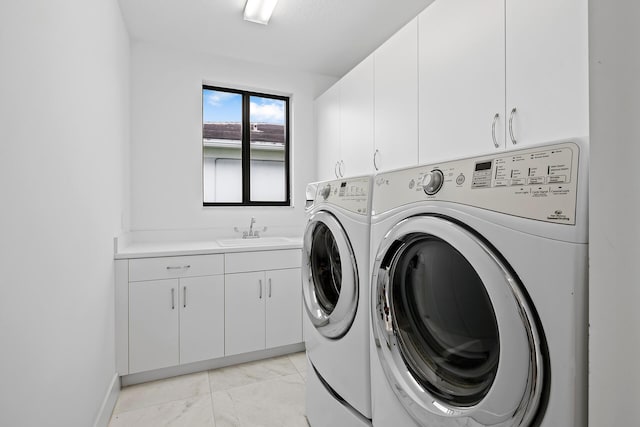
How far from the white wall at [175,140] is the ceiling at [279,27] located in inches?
4.9

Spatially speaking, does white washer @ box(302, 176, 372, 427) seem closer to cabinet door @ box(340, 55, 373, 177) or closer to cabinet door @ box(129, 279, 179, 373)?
cabinet door @ box(340, 55, 373, 177)

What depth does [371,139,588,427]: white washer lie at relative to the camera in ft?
1.86

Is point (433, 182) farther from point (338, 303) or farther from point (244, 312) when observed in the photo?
point (244, 312)

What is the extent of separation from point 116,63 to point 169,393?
2127 millimetres

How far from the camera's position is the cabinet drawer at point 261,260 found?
2295 millimetres

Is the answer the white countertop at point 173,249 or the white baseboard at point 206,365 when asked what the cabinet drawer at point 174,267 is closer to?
the white countertop at point 173,249

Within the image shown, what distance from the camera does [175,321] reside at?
6.96 feet

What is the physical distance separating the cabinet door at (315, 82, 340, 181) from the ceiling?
37 centimetres

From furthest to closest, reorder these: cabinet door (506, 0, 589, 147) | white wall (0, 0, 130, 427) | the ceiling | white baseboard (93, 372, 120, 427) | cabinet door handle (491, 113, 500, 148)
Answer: the ceiling
white baseboard (93, 372, 120, 427)
cabinet door handle (491, 113, 500, 148)
cabinet door (506, 0, 589, 147)
white wall (0, 0, 130, 427)

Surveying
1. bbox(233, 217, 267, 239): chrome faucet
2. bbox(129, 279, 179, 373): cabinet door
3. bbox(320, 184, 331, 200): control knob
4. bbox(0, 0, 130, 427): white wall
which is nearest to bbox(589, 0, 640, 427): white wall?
bbox(320, 184, 331, 200): control knob

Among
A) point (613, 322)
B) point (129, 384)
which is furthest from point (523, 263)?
point (129, 384)

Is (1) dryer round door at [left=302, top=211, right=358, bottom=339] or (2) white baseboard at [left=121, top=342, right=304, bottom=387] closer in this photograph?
(1) dryer round door at [left=302, top=211, right=358, bottom=339]

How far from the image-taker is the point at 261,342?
2367 millimetres

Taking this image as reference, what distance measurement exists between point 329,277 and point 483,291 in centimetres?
85
